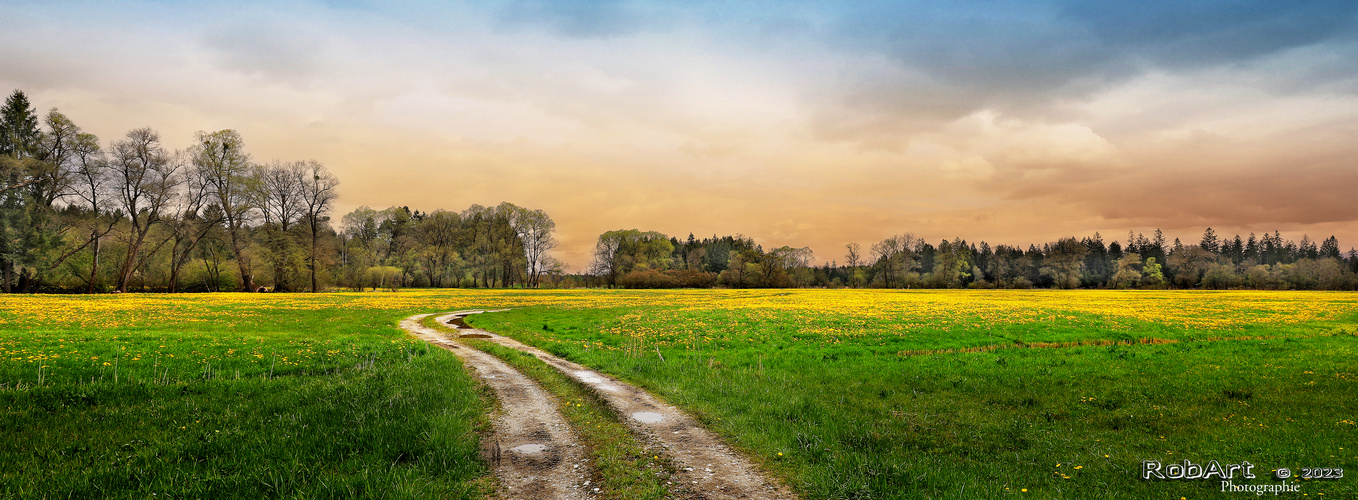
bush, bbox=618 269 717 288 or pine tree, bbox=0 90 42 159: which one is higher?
pine tree, bbox=0 90 42 159

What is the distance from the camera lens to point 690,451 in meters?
9.73

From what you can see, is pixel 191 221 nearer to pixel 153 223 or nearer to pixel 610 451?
pixel 153 223

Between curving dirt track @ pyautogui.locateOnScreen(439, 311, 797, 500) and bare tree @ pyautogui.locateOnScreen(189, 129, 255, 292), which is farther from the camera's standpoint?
bare tree @ pyautogui.locateOnScreen(189, 129, 255, 292)

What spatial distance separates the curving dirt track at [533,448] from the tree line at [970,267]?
379ft

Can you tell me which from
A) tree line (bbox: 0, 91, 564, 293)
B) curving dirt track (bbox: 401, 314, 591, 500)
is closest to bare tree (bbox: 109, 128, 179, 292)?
tree line (bbox: 0, 91, 564, 293)

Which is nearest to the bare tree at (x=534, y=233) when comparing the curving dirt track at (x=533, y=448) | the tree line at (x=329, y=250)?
the tree line at (x=329, y=250)

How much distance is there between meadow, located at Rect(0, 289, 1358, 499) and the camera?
26.7 feet

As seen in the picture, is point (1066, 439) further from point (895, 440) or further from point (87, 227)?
point (87, 227)

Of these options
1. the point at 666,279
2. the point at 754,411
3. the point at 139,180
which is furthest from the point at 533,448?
the point at 666,279

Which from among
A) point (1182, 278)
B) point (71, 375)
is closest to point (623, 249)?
point (71, 375)

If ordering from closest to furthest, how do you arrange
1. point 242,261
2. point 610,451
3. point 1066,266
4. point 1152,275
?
1. point 610,451
2. point 242,261
3. point 1152,275
4. point 1066,266

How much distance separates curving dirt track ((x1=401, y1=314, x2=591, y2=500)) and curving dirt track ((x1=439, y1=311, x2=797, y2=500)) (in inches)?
58.6

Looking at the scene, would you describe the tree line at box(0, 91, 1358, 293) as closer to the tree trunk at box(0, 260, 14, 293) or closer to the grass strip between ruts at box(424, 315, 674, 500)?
the tree trunk at box(0, 260, 14, 293)

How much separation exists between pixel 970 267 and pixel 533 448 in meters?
172
